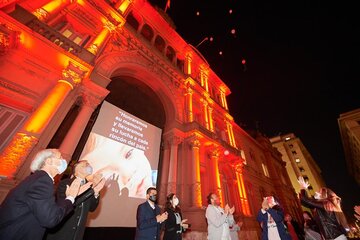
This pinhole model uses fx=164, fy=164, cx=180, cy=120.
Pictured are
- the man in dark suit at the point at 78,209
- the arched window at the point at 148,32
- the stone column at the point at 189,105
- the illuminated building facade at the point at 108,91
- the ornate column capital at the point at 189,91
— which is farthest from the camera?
the arched window at the point at 148,32

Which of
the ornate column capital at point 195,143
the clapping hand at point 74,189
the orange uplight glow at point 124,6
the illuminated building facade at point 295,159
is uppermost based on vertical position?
the illuminated building facade at point 295,159

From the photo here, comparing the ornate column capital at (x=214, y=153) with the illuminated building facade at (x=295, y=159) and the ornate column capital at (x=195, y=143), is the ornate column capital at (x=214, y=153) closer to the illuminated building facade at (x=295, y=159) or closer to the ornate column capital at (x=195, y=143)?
the ornate column capital at (x=195, y=143)

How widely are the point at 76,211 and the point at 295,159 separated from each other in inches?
2245

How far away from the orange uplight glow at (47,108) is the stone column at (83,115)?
2.56 feet

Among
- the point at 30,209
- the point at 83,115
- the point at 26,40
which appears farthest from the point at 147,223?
the point at 26,40

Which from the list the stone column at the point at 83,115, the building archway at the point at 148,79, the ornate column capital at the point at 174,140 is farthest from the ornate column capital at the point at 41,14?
the ornate column capital at the point at 174,140

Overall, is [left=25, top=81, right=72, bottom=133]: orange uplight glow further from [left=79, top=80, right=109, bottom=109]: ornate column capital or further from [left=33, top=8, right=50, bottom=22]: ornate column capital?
[left=33, top=8, right=50, bottom=22]: ornate column capital

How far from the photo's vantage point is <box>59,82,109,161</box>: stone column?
18.1 feet

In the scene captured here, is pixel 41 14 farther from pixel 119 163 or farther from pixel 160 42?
pixel 160 42

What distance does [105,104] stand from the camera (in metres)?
7.63

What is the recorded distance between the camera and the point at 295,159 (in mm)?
46719

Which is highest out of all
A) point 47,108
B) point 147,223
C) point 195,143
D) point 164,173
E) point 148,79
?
point 148,79

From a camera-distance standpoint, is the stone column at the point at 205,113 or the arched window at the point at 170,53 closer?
the stone column at the point at 205,113

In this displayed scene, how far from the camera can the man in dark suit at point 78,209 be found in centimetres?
225
